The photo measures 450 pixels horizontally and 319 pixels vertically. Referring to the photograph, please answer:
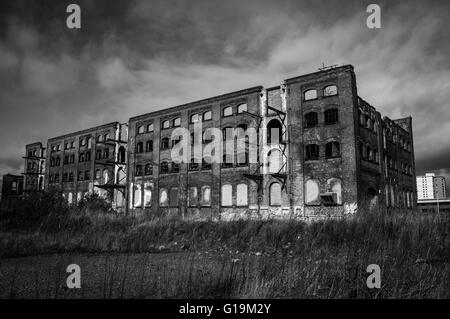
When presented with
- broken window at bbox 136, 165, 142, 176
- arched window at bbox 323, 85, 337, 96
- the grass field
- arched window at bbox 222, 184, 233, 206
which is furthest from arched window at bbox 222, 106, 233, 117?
the grass field

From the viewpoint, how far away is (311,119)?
22.5 metres

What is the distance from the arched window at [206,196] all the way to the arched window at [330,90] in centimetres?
1104

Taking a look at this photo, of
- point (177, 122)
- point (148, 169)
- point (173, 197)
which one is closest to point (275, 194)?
point (173, 197)

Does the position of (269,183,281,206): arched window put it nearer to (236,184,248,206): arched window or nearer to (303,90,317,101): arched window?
(236,184,248,206): arched window

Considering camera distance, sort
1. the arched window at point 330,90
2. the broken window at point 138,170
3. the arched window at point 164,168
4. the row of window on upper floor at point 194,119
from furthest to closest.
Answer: the broken window at point 138,170, the arched window at point 164,168, the row of window on upper floor at point 194,119, the arched window at point 330,90

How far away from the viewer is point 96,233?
39.2 feet

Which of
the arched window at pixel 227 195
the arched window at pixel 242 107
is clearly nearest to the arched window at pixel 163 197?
the arched window at pixel 227 195

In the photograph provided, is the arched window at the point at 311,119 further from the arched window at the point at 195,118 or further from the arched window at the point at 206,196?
the arched window at the point at 195,118

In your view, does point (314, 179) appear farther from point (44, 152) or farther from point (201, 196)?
point (44, 152)

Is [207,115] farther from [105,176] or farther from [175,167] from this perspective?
[105,176]

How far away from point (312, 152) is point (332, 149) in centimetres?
131

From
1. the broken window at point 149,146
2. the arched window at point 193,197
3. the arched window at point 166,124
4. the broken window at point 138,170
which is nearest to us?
the arched window at point 193,197

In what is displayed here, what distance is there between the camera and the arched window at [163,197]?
1140 inches
